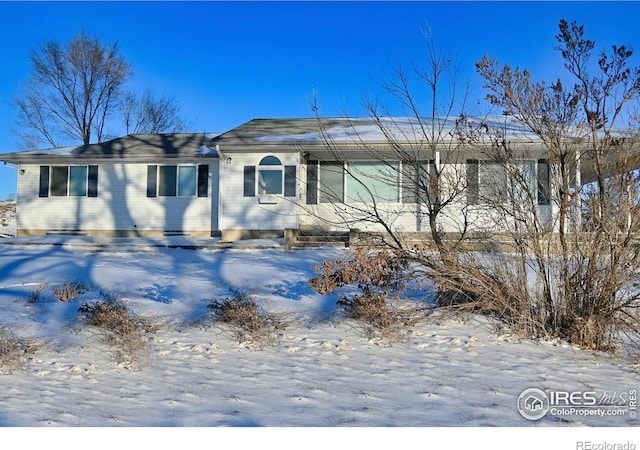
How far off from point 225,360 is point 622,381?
4.00 metres

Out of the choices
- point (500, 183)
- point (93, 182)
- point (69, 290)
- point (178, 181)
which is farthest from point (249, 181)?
point (500, 183)

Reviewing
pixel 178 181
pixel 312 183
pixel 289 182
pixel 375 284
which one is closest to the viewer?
pixel 375 284

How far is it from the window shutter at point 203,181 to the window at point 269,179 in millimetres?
1988

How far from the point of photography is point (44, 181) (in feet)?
59.2

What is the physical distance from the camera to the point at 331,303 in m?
7.93

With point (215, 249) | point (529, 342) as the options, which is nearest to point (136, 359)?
point (529, 342)

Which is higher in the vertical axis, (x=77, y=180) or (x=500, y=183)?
(x=77, y=180)

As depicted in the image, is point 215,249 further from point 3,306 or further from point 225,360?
point 225,360

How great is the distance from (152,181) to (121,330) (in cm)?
1199

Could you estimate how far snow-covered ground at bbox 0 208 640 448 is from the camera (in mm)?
4324

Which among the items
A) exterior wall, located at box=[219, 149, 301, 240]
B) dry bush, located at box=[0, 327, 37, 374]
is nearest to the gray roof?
exterior wall, located at box=[219, 149, 301, 240]

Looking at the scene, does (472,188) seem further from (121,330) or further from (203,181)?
(203,181)

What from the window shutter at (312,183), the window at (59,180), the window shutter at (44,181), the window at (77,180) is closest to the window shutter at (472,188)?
the window shutter at (312,183)

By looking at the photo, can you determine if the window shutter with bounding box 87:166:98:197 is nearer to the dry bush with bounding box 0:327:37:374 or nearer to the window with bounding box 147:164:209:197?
the window with bounding box 147:164:209:197
